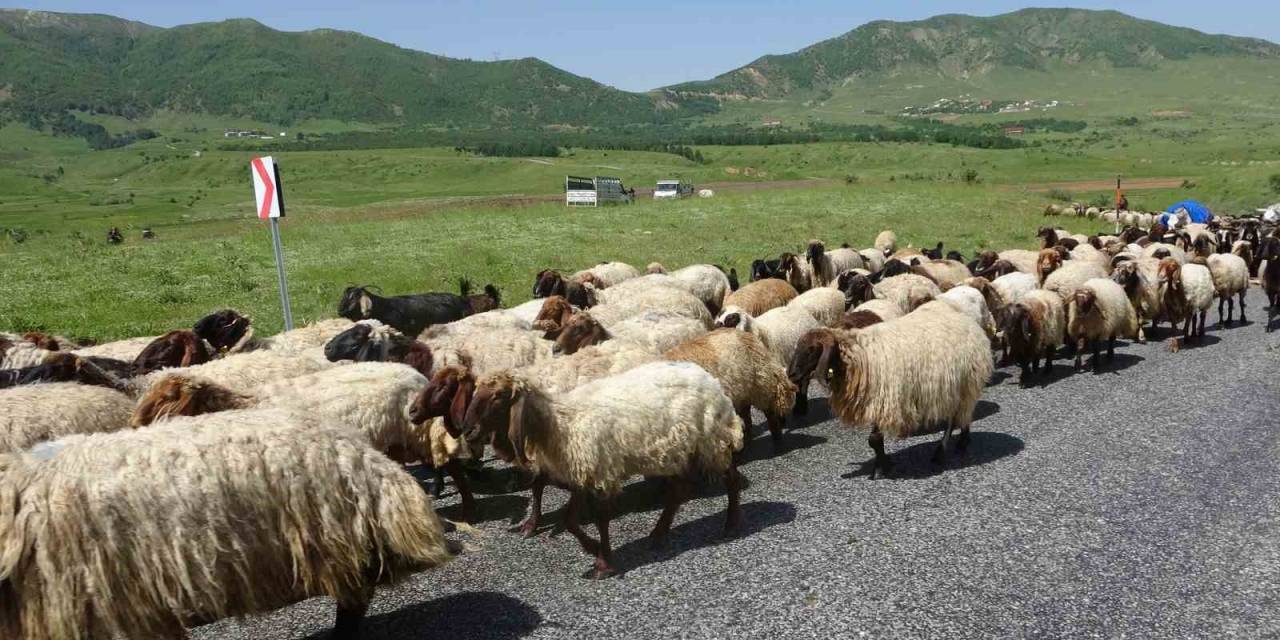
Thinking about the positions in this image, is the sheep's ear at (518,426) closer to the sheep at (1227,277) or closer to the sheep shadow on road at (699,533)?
the sheep shadow on road at (699,533)

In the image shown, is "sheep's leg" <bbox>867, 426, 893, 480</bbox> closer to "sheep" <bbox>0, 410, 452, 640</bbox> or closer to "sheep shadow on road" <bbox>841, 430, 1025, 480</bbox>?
"sheep shadow on road" <bbox>841, 430, 1025, 480</bbox>

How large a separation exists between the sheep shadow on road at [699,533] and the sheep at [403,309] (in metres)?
8.83

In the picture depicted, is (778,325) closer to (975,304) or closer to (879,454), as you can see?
(879,454)

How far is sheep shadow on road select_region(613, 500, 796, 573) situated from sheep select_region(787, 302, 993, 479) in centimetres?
171

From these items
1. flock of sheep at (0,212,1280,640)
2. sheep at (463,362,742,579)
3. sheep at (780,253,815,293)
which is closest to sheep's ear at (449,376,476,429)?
flock of sheep at (0,212,1280,640)

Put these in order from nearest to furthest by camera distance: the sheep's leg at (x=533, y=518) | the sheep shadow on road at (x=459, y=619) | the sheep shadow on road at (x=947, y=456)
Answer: the sheep shadow on road at (x=459, y=619), the sheep's leg at (x=533, y=518), the sheep shadow on road at (x=947, y=456)

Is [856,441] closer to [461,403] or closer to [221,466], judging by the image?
[461,403]

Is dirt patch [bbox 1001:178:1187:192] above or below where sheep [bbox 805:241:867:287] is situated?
below

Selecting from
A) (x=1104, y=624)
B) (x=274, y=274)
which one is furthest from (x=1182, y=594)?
(x=274, y=274)

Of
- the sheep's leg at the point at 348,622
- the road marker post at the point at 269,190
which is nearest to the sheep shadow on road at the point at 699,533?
the sheep's leg at the point at 348,622

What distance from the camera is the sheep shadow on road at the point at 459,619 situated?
23.1ft

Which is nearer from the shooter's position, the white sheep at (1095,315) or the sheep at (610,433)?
the sheep at (610,433)

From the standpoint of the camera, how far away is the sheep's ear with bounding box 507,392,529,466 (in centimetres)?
795

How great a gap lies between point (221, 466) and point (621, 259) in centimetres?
2680
